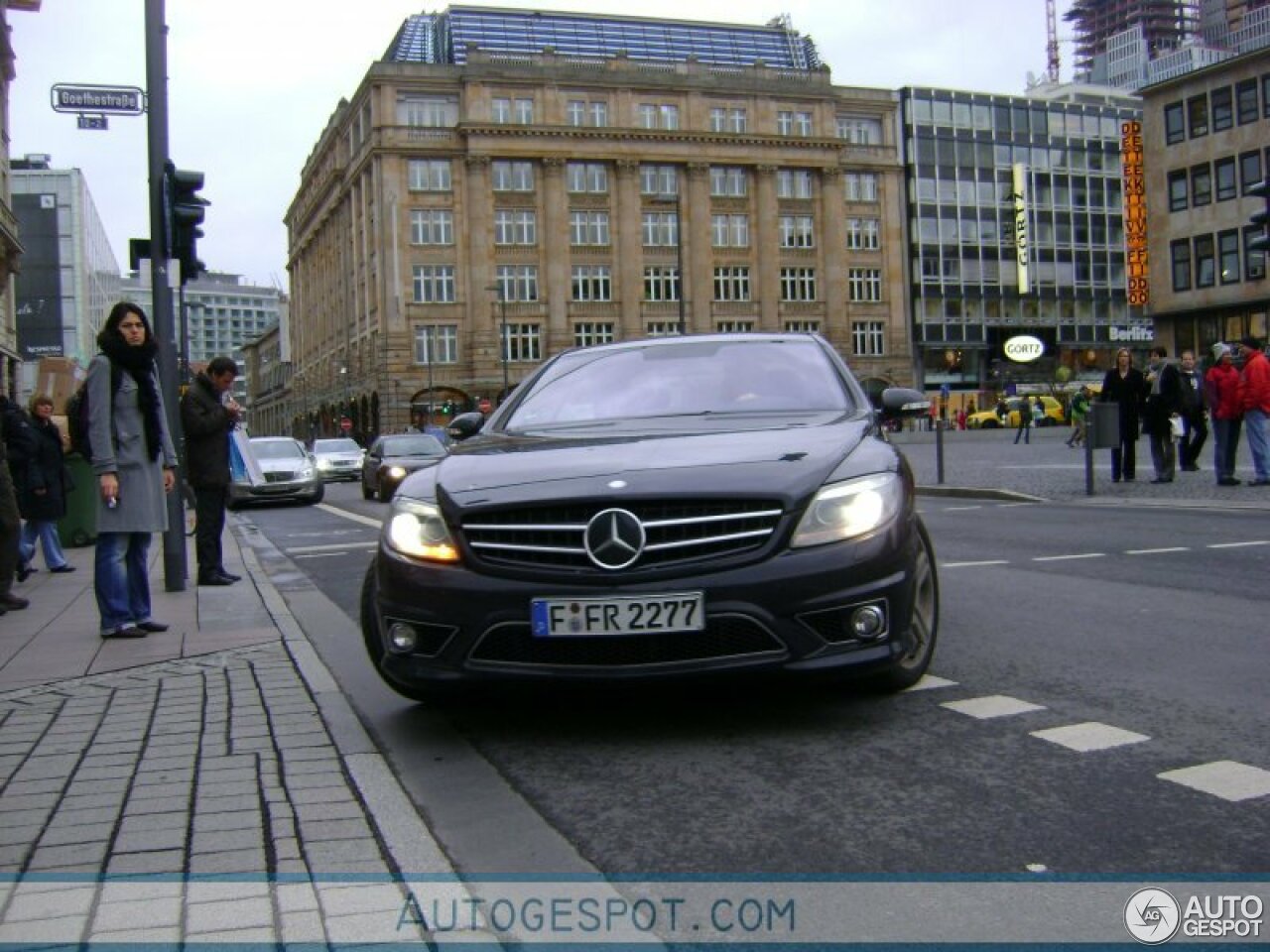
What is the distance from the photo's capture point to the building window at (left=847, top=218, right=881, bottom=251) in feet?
277

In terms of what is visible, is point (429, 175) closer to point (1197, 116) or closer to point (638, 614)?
point (1197, 116)

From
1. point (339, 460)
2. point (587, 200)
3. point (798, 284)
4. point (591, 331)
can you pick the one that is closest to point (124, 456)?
point (339, 460)

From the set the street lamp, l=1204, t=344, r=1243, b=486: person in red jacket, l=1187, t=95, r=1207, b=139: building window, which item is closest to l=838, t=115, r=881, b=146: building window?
the street lamp

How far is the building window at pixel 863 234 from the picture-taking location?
277ft

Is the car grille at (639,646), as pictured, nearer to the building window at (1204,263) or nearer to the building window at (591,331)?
the building window at (1204,263)

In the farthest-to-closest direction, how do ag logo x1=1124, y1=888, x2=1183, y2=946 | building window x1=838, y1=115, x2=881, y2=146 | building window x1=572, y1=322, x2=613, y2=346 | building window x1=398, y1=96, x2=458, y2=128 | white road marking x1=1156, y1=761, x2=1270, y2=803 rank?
building window x1=838, y1=115, x2=881, y2=146 → building window x1=572, y1=322, x2=613, y2=346 → building window x1=398, y1=96, x2=458, y2=128 → white road marking x1=1156, y1=761, x2=1270, y2=803 → ag logo x1=1124, y1=888, x2=1183, y2=946

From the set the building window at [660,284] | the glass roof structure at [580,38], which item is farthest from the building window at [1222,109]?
the glass roof structure at [580,38]

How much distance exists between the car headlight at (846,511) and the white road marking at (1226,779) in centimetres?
121

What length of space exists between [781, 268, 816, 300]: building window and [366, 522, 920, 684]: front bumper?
79.2 meters

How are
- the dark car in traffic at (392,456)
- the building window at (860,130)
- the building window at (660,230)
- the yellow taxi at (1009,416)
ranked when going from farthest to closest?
the building window at (860,130) < the building window at (660,230) < the yellow taxi at (1009,416) < the dark car in traffic at (392,456)

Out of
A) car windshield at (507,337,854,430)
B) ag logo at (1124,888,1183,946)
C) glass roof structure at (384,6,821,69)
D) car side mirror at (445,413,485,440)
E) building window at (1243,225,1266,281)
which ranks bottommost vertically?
ag logo at (1124,888,1183,946)

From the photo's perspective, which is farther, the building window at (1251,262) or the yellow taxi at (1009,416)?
the yellow taxi at (1009,416)

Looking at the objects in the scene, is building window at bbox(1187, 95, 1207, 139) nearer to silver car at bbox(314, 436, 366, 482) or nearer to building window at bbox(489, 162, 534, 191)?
building window at bbox(489, 162, 534, 191)

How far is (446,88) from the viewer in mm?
74625
